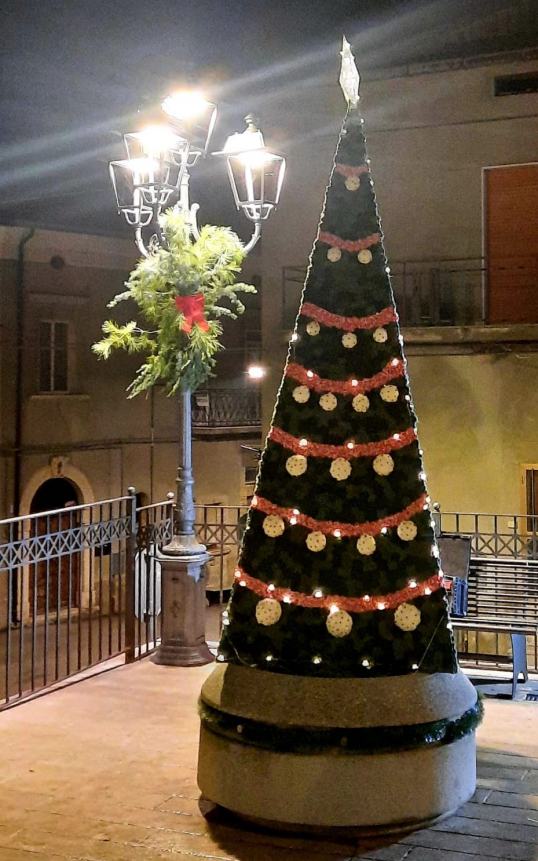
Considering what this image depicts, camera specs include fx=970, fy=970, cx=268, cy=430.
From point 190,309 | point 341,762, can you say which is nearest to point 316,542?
point 341,762

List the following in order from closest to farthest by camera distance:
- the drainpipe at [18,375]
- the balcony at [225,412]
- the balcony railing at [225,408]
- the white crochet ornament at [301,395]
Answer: the white crochet ornament at [301,395] < the drainpipe at [18,375] < the balcony at [225,412] < the balcony railing at [225,408]

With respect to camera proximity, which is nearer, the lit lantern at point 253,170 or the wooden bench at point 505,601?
the wooden bench at point 505,601

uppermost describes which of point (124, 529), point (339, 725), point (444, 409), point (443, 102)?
point (443, 102)

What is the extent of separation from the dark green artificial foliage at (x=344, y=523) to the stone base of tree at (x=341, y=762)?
10 cm

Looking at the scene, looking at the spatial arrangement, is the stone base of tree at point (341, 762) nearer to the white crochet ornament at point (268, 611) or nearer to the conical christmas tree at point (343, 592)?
the conical christmas tree at point (343, 592)

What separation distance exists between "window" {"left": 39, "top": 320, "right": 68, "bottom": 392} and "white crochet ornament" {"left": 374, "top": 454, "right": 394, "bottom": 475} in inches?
662

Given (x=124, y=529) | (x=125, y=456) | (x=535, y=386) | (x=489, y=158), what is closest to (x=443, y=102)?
(x=489, y=158)

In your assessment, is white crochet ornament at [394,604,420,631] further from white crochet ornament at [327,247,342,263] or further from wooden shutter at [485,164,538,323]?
wooden shutter at [485,164,538,323]

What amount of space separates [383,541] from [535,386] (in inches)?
332

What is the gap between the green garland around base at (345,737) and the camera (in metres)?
4.35

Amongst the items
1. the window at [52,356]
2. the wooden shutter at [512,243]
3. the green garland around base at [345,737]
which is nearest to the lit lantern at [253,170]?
the green garland around base at [345,737]

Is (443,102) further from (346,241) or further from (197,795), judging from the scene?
(197,795)

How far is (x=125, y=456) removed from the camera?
22.2m

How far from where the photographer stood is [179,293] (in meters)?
7.43
